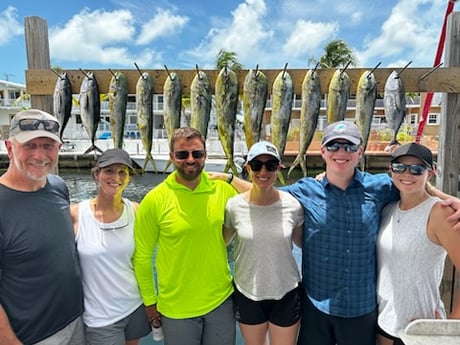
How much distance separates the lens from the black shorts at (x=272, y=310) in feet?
7.20

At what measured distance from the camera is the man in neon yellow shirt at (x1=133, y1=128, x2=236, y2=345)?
218 centimetres

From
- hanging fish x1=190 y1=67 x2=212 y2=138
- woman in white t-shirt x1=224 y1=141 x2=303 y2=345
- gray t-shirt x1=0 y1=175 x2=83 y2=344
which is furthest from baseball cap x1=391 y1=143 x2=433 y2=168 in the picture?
gray t-shirt x1=0 y1=175 x2=83 y2=344

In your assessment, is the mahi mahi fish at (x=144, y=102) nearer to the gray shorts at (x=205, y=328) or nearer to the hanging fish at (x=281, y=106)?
the hanging fish at (x=281, y=106)

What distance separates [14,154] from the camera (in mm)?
2004

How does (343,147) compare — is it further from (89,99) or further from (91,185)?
(91,185)

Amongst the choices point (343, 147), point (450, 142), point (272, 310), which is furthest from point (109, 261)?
point (450, 142)

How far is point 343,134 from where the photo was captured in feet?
6.94

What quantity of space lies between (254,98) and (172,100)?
0.69m

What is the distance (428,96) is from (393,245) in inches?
65.5

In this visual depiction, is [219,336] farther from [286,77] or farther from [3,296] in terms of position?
[286,77]

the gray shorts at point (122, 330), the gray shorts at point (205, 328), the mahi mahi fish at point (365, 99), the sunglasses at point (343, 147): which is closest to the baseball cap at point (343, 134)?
the sunglasses at point (343, 147)

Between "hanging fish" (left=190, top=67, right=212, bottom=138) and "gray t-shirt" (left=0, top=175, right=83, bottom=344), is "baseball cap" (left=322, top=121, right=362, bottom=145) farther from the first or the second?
"gray t-shirt" (left=0, top=175, right=83, bottom=344)

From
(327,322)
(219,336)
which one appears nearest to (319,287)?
(327,322)

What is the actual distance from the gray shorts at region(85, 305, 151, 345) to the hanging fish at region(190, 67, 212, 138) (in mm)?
1419
